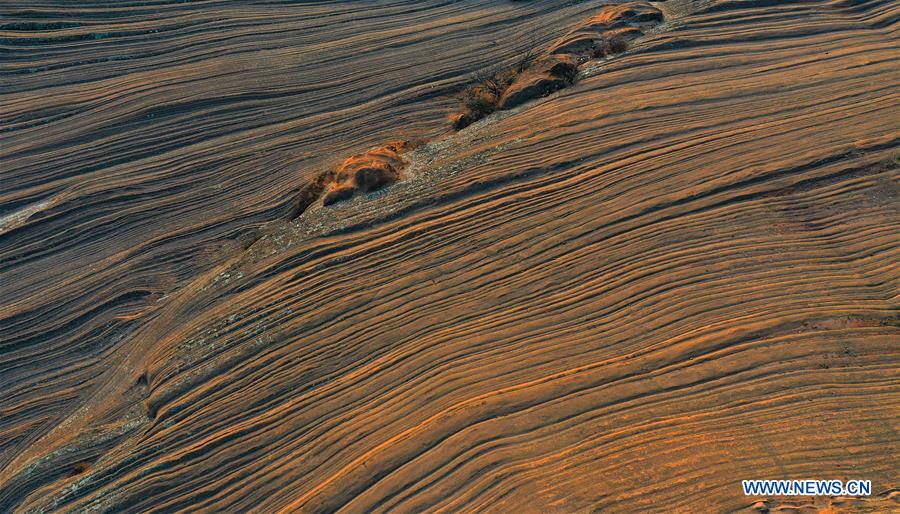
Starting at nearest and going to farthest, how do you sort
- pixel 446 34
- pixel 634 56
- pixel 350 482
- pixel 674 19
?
1. pixel 350 482
2. pixel 634 56
3. pixel 674 19
4. pixel 446 34

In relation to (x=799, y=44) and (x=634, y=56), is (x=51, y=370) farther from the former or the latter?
(x=799, y=44)

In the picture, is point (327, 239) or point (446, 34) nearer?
point (327, 239)

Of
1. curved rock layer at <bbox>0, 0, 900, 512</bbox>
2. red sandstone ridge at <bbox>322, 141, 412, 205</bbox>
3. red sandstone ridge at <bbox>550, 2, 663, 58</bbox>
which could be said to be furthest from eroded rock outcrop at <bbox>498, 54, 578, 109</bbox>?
red sandstone ridge at <bbox>322, 141, 412, 205</bbox>


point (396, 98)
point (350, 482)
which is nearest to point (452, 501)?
point (350, 482)

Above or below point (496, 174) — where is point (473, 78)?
Result: above

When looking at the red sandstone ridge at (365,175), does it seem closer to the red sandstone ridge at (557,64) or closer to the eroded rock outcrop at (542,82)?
the red sandstone ridge at (557,64)

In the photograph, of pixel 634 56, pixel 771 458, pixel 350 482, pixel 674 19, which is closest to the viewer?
pixel 771 458
